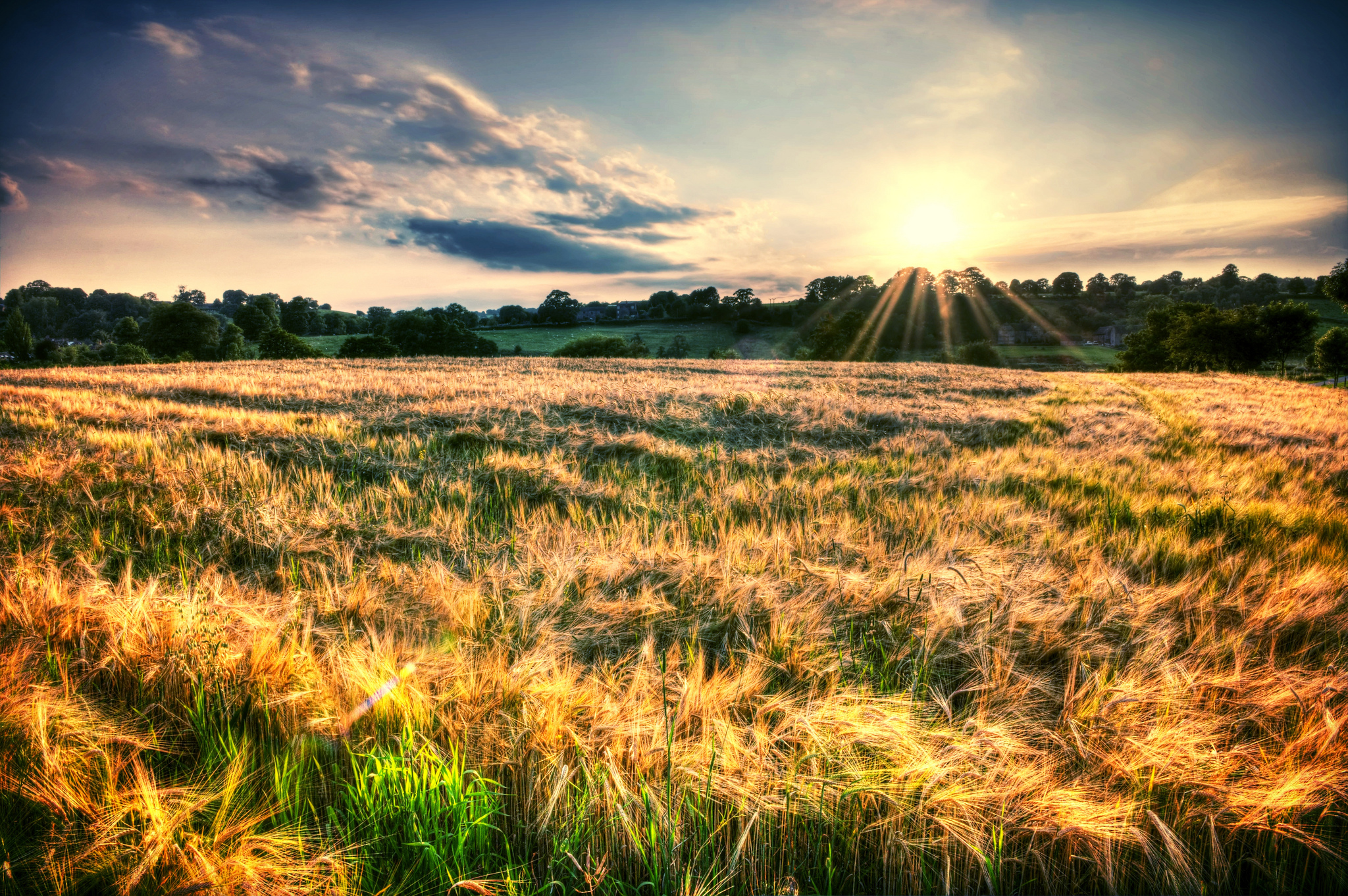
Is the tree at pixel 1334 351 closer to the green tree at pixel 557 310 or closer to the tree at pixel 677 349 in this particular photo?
the tree at pixel 677 349

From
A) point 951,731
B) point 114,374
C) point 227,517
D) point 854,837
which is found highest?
point 114,374

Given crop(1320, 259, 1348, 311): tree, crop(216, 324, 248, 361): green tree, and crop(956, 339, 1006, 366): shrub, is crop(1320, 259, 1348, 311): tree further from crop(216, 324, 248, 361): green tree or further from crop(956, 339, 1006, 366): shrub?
crop(216, 324, 248, 361): green tree

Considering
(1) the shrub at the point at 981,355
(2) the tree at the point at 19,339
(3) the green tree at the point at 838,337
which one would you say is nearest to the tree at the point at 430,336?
(2) the tree at the point at 19,339

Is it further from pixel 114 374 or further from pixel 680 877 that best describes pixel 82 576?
pixel 114 374

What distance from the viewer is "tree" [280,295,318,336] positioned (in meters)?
93.1

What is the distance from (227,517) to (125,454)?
2.43 meters

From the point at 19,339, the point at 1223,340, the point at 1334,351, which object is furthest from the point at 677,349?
the point at 19,339

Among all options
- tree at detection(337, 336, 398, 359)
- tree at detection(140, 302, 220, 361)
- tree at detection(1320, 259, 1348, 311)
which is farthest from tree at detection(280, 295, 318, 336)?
tree at detection(1320, 259, 1348, 311)

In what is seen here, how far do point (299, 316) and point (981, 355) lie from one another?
385 feet

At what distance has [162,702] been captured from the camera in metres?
1.70

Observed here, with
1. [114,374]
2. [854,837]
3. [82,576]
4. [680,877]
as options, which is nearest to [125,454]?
[82,576]

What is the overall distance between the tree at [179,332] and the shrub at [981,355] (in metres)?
95.2

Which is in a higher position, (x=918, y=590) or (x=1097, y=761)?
(x=918, y=590)

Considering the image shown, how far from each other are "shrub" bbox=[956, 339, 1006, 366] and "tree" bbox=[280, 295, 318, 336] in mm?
113385
